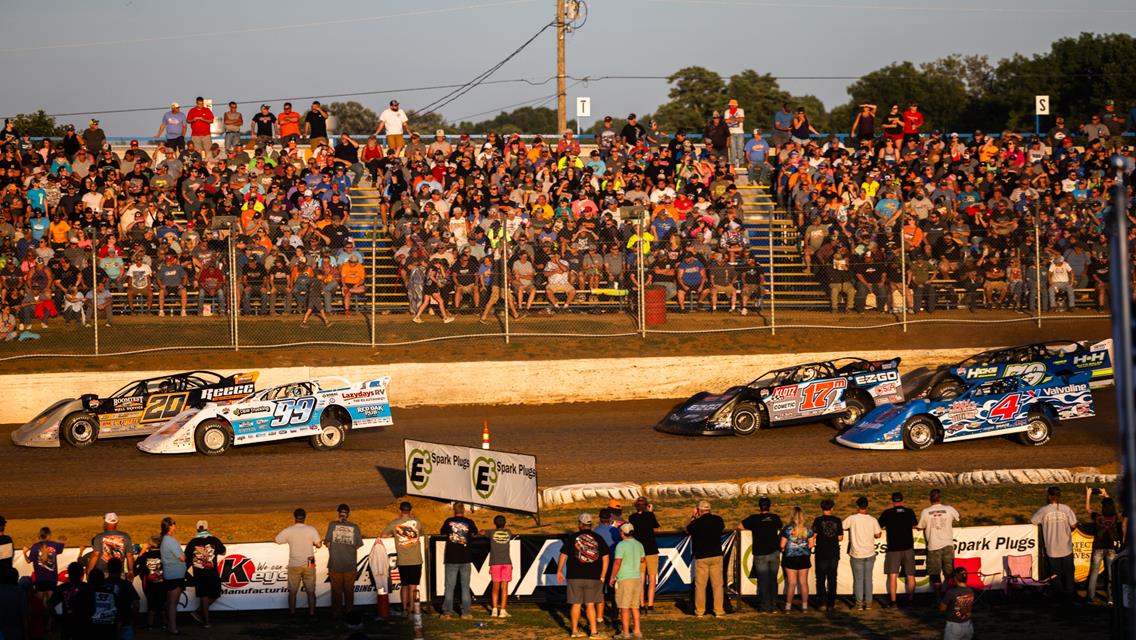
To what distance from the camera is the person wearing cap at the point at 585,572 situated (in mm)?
13711

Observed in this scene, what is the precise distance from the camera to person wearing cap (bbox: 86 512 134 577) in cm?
1416

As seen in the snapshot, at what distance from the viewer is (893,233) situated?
26.8 m

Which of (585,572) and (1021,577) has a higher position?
(585,572)

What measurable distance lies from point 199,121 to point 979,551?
25.0m

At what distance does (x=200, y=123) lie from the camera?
1331 inches

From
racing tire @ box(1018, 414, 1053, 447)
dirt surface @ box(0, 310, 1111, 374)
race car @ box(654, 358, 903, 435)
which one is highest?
dirt surface @ box(0, 310, 1111, 374)

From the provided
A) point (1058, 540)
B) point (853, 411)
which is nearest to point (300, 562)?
point (1058, 540)

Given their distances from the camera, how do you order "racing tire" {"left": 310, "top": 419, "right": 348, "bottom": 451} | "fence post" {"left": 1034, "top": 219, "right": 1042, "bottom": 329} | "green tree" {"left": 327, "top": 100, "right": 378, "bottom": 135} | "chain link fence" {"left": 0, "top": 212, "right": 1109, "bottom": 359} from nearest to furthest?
"racing tire" {"left": 310, "top": 419, "right": 348, "bottom": 451} → "chain link fence" {"left": 0, "top": 212, "right": 1109, "bottom": 359} → "fence post" {"left": 1034, "top": 219, "right": 1042, "bottom": 329} → "green tree" {"left": 327, "top": 100, "right": 378, "bottom": 135}

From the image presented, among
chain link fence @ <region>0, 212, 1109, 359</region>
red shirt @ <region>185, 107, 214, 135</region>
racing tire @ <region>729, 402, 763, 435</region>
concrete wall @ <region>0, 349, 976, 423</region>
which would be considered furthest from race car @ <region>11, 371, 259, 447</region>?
red shirt @ <region>185, 107, 214, 135</region>

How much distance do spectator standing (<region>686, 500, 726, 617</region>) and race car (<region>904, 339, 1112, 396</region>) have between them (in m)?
8.93

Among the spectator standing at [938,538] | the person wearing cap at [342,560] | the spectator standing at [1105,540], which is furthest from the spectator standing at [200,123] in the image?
the spectator standing at [1105,540]

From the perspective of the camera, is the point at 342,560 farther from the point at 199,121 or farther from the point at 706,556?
the point at 199,121

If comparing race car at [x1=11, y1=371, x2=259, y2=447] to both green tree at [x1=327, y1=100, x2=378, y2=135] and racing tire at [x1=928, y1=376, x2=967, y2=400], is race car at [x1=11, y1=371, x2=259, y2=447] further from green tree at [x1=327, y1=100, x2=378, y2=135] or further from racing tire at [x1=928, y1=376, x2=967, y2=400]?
green tree at [x1=327, y1=100, x2=378, y2=135]

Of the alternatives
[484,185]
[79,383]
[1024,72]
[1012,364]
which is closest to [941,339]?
[1012,364]
